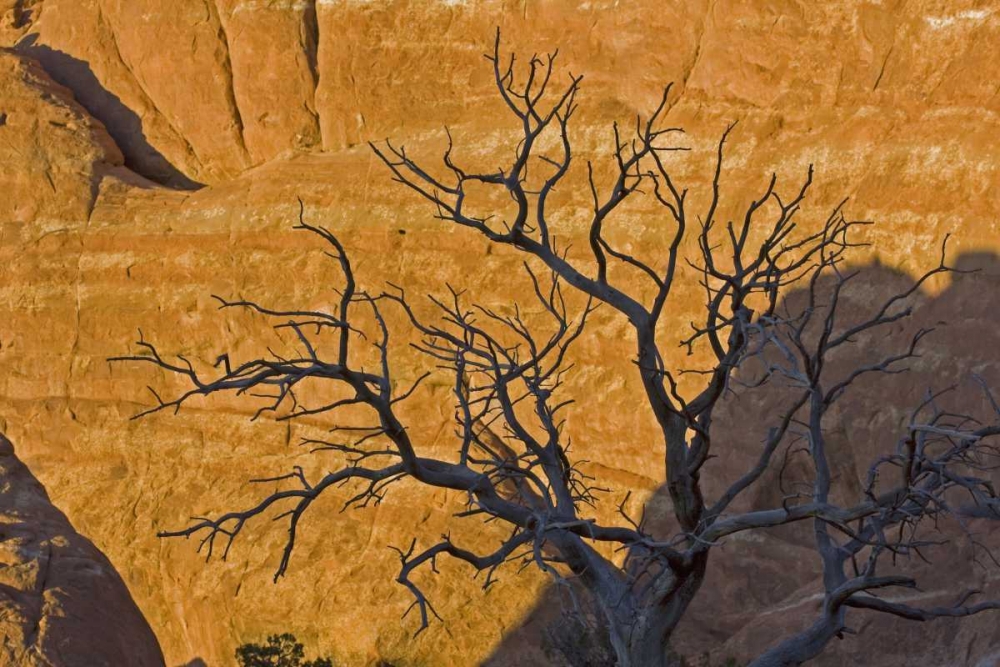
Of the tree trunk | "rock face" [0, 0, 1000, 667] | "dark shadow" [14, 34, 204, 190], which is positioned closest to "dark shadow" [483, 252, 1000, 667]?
"rock face" [0, 0, 1000, 667]

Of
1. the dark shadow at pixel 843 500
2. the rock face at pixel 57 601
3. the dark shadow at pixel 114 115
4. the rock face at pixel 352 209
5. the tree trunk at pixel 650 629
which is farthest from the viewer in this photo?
the dark shadow at pixel 114 115

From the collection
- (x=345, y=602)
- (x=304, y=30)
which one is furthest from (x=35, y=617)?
(x=304, y=30)

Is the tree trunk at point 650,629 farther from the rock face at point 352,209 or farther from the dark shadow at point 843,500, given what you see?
the dark shadow at point 843,500

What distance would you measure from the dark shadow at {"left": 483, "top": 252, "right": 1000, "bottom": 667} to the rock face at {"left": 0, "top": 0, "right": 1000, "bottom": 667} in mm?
58

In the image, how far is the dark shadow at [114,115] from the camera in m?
24.1

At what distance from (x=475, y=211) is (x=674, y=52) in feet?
12.3

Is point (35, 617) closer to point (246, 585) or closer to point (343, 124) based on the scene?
point (246, 585)

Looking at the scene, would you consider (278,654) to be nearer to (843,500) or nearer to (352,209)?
(352,209)

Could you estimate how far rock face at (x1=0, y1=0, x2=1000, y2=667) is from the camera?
672 inches

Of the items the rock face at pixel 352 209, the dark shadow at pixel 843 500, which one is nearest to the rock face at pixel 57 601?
the dark shadow at pixel 843 500

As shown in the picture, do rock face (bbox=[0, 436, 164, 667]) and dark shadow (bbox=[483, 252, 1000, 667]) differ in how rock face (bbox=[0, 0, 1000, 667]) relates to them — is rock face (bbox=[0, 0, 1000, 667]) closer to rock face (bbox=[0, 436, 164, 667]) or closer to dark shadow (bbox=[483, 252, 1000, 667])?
dark shadow (bbox=[483, 252, 1000, 667])

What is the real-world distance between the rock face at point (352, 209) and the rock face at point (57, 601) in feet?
27.2

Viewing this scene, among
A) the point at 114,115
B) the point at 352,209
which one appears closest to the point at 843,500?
the point at 352,209

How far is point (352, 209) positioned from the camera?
21.1 meters
